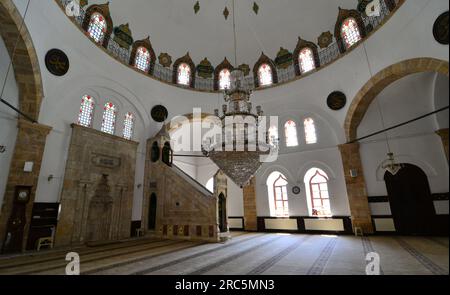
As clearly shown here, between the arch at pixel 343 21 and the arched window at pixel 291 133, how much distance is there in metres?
3.64

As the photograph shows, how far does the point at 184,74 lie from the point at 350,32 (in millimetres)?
7854

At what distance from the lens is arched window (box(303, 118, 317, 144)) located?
32.3 feet

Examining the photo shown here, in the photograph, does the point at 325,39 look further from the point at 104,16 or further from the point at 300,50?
the point at 104,16

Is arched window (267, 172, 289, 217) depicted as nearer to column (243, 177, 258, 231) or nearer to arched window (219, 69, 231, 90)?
column (243, 177, 258, 231)

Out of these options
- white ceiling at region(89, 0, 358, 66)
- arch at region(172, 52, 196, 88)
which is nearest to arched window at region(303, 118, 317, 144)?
white ceiling at region(89, 0, 358, 66)

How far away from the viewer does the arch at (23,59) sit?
5.40 metres

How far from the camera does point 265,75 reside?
37.7 ft

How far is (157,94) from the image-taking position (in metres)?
10.4

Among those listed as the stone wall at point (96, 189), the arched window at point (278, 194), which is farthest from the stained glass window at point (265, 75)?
the stone wall at point (96, 189)

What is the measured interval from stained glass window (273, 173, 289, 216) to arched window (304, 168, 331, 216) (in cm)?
103

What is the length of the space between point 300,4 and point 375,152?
22.9 ft

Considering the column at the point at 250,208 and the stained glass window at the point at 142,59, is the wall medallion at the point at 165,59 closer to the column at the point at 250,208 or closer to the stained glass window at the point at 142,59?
the stained glass window at the point at 142,59
